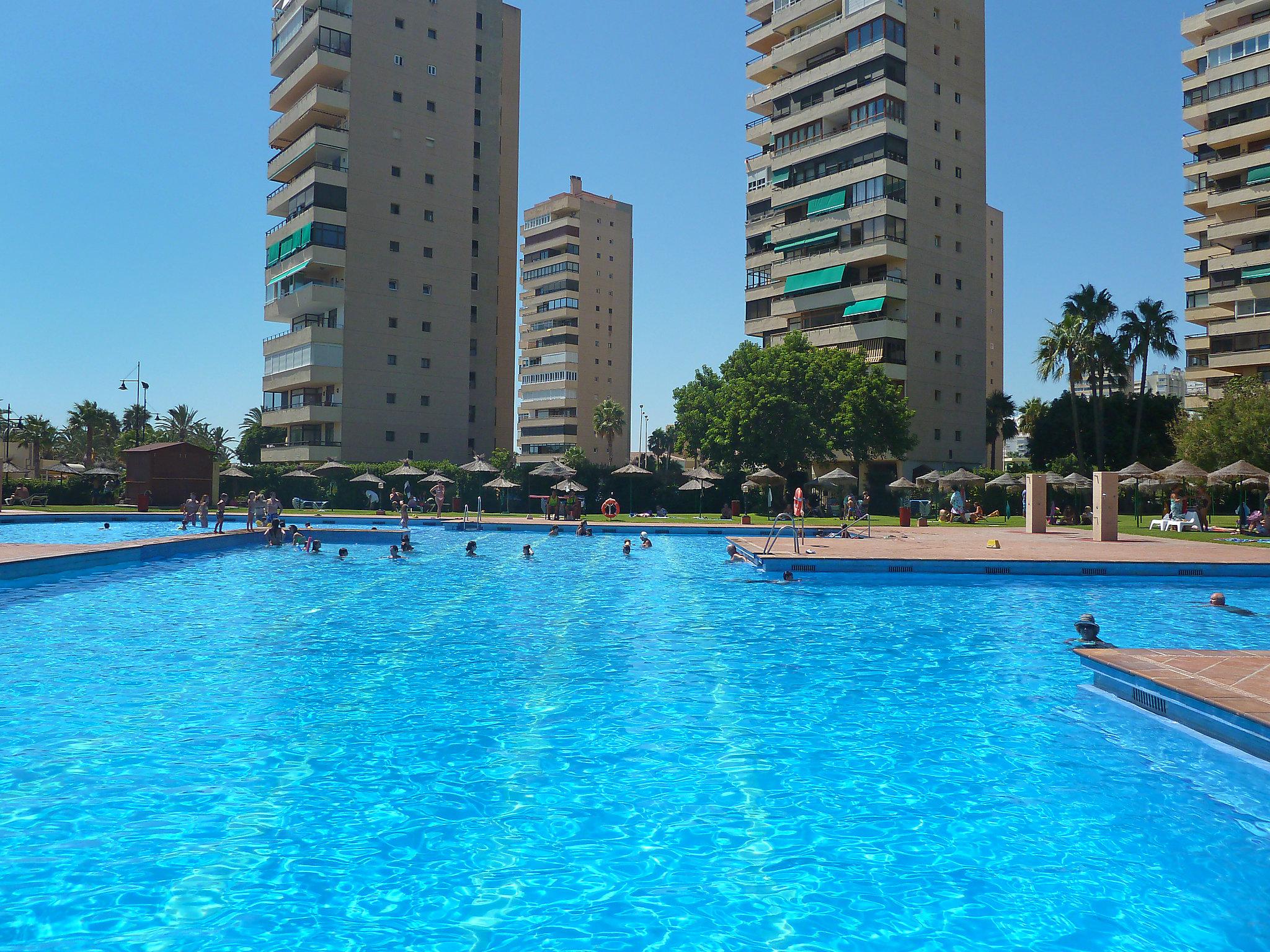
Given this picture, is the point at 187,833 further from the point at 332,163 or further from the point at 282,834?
the point at 332,163

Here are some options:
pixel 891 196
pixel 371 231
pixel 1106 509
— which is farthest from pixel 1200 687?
pixel 371 231

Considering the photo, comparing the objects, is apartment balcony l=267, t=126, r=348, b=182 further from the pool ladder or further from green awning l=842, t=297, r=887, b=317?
the pool ladder

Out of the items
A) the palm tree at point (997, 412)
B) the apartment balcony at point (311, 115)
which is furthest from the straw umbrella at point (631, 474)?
the palm tree at point (997, 412)

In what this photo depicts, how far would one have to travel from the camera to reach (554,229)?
364 feet

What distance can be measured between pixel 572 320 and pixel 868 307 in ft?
186

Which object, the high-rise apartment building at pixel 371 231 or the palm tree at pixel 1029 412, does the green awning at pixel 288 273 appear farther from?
the palm tree at pixel 1029 412

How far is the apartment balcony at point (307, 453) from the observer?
57.8m

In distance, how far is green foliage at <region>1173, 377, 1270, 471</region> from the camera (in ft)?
138

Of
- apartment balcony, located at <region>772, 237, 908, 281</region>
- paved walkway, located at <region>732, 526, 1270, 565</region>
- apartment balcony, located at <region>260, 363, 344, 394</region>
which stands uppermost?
apartment balcony, located at <region>772, 237, 908, 281</region>

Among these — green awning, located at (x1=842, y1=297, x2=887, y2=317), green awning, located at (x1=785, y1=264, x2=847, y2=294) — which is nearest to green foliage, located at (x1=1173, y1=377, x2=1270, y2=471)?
green awning, located at (x1=842, y1=297, x2=887, y2=317)

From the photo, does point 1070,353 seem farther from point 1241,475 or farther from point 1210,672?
point 1210,672

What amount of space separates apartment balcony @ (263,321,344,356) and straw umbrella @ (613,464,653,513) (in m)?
22.9

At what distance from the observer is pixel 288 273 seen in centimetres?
6056

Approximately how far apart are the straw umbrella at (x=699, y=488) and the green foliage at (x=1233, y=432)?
79.5 feet
